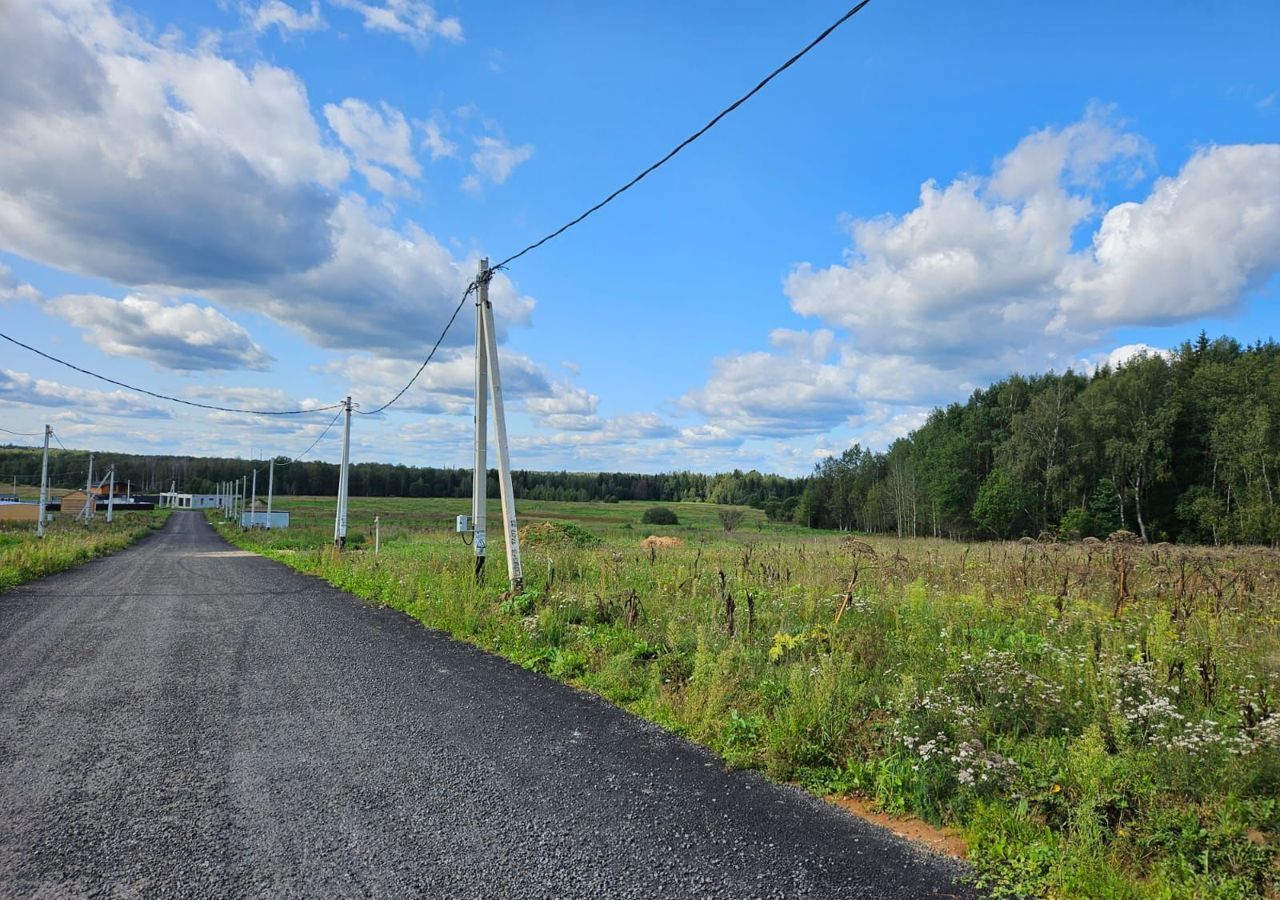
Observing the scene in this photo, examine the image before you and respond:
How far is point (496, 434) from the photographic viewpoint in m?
11.5

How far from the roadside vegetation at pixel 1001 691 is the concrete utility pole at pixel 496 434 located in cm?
69

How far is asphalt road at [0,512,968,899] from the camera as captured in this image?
3.35m

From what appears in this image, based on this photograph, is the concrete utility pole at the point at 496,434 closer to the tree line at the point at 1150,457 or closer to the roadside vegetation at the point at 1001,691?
the roadside vegetation at the point at 1001,691

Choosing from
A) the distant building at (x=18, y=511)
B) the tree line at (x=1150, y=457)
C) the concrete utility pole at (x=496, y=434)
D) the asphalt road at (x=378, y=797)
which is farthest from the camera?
the distant building at (x=18, y=511)

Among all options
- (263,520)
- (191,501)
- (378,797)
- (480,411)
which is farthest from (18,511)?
(378,797)

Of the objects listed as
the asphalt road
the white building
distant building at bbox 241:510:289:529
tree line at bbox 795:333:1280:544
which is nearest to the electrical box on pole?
the asphalt road

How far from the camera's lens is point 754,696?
18.8ft

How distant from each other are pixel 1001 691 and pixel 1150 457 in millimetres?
47367

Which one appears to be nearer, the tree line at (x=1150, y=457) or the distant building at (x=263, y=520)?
the tree line at (x=1150, y=457)

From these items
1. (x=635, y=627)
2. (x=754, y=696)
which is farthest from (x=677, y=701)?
(x=635, y=627)

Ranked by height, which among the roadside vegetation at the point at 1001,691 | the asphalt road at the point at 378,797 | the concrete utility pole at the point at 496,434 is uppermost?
the concrete utility pole at the point at 496,434

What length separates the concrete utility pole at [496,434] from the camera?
36.1 feet

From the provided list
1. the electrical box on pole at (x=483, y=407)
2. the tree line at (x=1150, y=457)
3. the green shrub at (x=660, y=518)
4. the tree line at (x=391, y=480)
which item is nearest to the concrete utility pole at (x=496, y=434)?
the electrical box on pole at (x=483, y=407)

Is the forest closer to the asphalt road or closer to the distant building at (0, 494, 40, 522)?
the asphalt road
